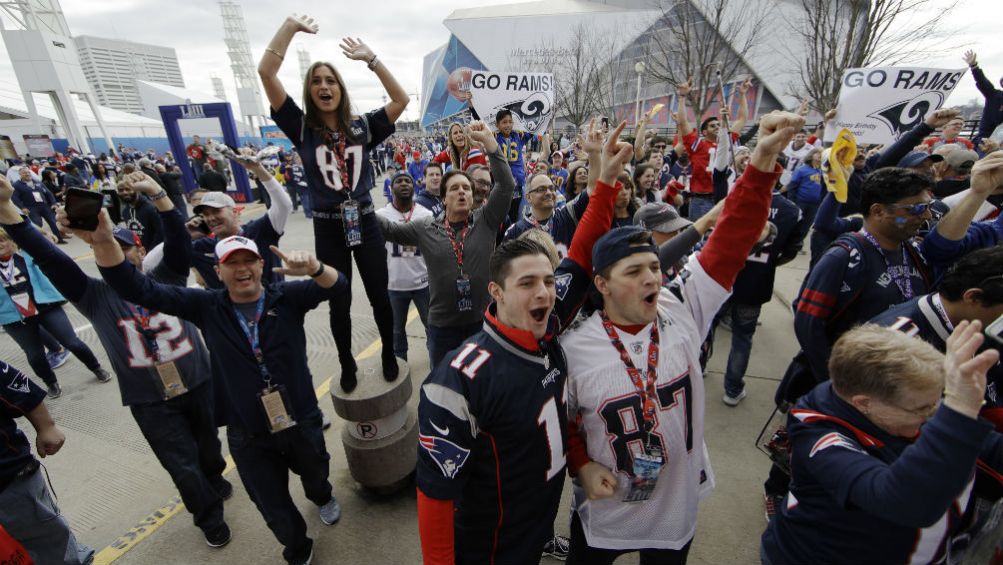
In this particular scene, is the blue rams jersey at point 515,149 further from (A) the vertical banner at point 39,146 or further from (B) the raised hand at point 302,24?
(A) the vertical banner at point 39,146

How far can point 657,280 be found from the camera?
174 centimetres

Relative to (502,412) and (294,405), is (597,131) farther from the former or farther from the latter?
(294,405)

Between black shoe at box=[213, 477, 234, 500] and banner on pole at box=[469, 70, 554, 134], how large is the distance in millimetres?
6432

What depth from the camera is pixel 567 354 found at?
1.88 meters

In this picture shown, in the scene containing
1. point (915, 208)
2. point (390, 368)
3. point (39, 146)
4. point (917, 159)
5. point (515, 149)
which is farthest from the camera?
point (39, 146)

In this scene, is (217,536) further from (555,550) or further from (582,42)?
(582,42)

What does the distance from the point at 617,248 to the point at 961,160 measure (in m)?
5.48

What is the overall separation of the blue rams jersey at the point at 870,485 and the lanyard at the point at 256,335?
2.66 m

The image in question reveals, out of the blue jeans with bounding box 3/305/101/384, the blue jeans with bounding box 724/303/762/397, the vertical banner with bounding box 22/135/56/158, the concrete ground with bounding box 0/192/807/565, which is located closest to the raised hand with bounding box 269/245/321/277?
the concrete ground with bounding box 0/192/807/565

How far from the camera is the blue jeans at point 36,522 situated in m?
2.09

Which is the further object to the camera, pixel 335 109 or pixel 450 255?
pixel 450 255

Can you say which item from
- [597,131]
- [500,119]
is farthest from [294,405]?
[500,119]

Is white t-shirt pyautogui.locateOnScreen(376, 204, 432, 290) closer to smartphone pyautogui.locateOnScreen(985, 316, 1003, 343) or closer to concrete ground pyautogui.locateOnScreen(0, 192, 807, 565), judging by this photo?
concrete ground pyautogui.locateOnScreen(0, 192, 807, 565)

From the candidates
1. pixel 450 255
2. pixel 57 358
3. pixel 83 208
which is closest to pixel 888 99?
pixel 450 255
